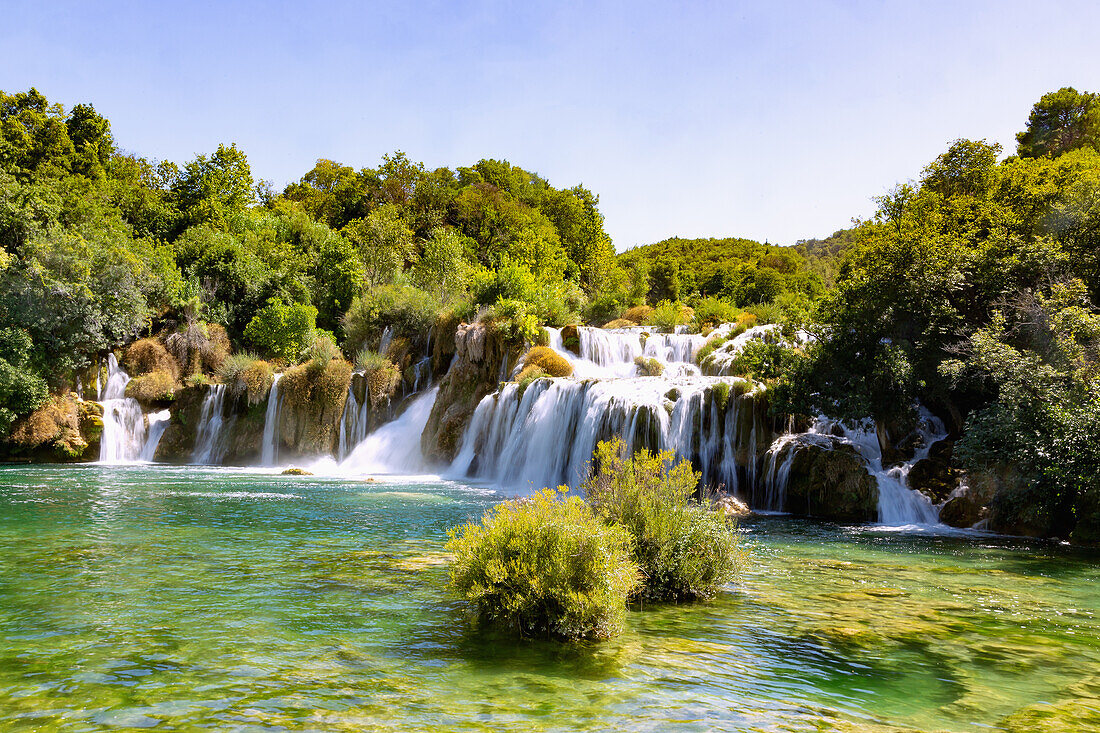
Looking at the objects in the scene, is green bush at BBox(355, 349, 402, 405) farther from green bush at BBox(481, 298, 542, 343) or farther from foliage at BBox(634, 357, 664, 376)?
foliage at BBox(634, 357, 664, 376)

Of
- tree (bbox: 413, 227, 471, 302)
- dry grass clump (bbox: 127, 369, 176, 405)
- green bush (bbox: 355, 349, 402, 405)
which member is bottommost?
dry grass clump (bbox: 127, 369, 176, 405)

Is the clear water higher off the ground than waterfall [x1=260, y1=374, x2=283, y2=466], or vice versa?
waterfall [x1=260, y1=374, x2=283, y2=466]

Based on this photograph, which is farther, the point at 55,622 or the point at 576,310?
the point at 576,310

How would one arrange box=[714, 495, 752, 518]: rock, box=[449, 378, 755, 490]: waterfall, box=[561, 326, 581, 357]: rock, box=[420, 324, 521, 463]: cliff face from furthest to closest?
box=[561, 326, 581, 357]: rock, box=[420, 324, 521, 463]: cliff face, box=[449, 378, 755, 490]: waterfall, box=[714, 495, 752, 518]: rock

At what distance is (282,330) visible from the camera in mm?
34281

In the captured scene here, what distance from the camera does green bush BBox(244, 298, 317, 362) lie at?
112ft

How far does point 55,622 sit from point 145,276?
30.2 meters

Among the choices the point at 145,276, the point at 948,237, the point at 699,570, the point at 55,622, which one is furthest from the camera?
the point at 145,276

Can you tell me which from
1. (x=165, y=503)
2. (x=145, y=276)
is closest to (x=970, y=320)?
(x=165, y=503)

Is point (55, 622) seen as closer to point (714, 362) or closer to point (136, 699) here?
point (136, 699)

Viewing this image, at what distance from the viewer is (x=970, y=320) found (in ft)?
57.5

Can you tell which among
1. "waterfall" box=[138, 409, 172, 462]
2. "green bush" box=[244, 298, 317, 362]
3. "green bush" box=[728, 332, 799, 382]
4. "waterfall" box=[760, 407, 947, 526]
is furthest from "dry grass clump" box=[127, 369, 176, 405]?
"waterfall" box=[760, 407, 947, 526]

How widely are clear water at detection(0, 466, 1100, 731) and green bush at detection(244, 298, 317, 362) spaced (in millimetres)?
22658

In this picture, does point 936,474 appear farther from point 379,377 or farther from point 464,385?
point 379,377
